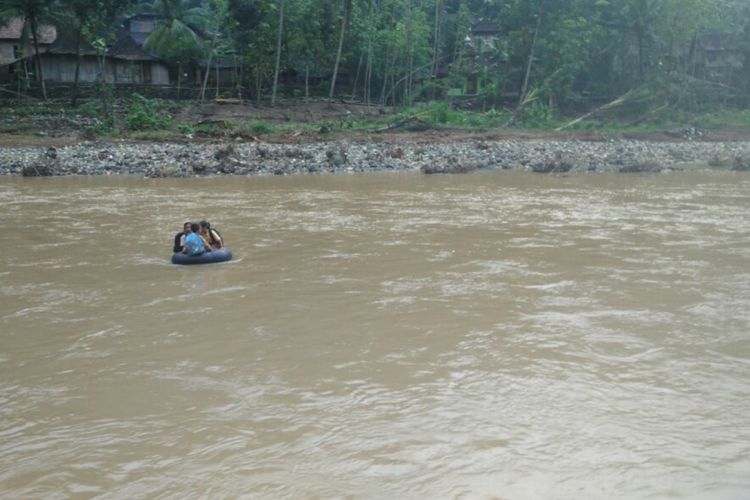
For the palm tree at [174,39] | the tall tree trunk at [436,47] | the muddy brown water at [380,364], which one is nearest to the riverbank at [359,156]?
the palm tree at [174,39]

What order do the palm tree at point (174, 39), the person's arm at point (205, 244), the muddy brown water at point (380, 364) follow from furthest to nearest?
the palm tree at point (174, 39) → the person's arm at point (205, 244) → the muddy brown water at point (380, 364)

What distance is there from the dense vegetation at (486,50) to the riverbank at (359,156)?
23.5 feet

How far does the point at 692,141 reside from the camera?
111 ft

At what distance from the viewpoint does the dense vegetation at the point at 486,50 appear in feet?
123

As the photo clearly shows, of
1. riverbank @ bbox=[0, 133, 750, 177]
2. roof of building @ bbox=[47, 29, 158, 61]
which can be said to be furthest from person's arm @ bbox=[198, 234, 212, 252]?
roof of building @ bbox=[47, 29, 158, 61]

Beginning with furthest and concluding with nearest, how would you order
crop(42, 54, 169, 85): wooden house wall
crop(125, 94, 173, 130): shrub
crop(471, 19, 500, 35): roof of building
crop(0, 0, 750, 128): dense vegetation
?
crop(471, 19, 500, 35): roof of building < crop(42, 54, 169, 85): wooden house wall < crop(0, 0, 750, 128): dense vegetation < crop(125, 94, 173, 130): shrub

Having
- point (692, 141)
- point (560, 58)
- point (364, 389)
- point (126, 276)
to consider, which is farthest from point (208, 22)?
point (364, 389)

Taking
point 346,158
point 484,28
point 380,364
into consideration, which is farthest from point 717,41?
point 380,364

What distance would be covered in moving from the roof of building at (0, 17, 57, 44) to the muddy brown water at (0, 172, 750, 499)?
97.6 feet

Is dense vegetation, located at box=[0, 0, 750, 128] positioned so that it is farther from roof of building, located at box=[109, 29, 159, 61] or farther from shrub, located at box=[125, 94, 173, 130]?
shrub, located at box=[125, 94, 173, 130]

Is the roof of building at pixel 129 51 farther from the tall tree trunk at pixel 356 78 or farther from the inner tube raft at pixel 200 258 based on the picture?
the inner tube raft at pixel 200 258

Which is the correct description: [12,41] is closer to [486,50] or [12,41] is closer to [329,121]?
[329,121]

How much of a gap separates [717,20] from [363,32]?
61.3ft

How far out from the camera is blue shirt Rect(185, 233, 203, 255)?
1090cm
